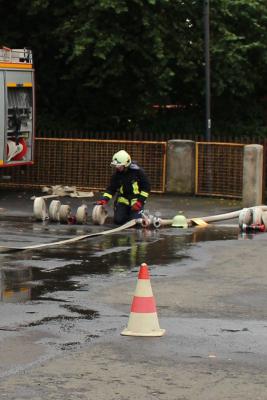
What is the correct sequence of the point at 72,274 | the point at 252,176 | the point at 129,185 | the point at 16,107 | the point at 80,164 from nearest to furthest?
the point at 72,274
the point at 129,185
the point at 252,176
the point at 16,107
the point at 80,164

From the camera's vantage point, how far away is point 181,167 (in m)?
22.2

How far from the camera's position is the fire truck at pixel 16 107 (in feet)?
68.7

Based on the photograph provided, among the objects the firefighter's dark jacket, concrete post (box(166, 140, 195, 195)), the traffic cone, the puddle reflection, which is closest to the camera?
the traffic cone

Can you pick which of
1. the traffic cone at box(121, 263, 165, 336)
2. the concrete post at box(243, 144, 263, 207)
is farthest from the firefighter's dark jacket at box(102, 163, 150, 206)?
the traffic cone at box(121, 263, 165, 336)

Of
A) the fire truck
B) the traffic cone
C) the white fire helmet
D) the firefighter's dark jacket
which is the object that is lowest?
the traffic cone

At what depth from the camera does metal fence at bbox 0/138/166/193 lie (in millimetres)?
22656

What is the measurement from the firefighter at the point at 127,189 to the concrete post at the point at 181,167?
527cm

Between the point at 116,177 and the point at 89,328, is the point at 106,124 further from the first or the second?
the point at 89,328

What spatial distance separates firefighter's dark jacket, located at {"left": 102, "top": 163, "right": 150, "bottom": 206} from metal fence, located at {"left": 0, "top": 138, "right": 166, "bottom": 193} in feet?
18.5

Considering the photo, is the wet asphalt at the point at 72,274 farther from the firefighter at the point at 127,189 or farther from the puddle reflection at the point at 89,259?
the firefighter at the point at 127,189

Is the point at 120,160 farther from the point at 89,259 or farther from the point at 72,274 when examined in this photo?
the point at 72,274

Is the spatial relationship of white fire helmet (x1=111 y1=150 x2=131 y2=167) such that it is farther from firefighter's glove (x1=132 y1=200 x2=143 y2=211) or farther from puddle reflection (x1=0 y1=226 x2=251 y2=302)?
puddle reflection (x1=0 y1=226 x2=251 y2=302)

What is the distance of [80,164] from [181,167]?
99.8 inches

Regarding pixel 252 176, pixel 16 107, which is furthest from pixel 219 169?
pixel 16 107
